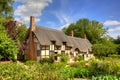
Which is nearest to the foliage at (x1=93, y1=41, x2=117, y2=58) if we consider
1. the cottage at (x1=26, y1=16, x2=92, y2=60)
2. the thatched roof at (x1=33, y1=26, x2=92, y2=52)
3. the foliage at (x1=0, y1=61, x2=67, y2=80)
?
the thatched roof at (x1=33, y1=26, x2=92, y2=52)

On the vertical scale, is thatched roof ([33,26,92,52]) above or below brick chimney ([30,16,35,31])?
below

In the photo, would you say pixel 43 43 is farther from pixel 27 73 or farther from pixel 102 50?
pixel 27 73

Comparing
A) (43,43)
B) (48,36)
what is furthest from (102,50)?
(43,43)

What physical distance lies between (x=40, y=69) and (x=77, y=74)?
622 cm

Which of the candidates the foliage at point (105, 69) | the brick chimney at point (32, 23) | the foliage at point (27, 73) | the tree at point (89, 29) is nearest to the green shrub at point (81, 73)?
the foliage at point (105, 69)

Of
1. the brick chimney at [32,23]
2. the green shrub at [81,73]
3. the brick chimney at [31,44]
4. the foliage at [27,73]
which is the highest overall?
the brick chimney at [32,23]

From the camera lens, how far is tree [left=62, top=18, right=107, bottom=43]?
6082 cm

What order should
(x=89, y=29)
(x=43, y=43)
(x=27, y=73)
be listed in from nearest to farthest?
(x=27, y=73)
(x=43, y=43)
(x=89, y=29)

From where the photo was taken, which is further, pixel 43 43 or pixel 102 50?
pixel 102 50

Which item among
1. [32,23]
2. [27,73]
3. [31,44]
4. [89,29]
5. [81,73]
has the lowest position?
[81,73]

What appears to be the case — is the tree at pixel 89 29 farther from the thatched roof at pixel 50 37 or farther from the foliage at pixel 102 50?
the thatched roof at pixel 50 37

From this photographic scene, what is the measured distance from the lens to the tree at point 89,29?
60.8 metres

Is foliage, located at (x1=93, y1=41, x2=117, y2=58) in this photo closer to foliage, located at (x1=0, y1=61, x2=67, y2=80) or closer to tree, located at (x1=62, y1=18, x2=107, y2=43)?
tree, located at (x1=62, y1=18, x2=107, y2=43)

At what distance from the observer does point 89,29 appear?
62.5 metres
